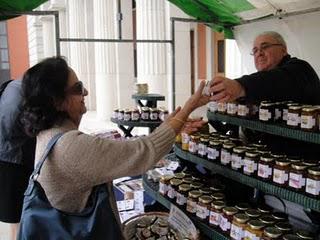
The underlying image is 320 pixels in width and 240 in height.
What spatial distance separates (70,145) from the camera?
4.12 ft

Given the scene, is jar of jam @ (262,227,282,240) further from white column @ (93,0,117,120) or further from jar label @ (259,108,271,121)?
white column @ (93,0,117,120)

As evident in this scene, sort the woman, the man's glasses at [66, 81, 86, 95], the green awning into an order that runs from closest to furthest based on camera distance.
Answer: the woman < the man's glasses at [66, 81, 86, 95] < the green awning

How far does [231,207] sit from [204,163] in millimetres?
310

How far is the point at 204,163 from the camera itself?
1.81m

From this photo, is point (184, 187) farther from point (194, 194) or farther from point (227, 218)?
point (227, 218)

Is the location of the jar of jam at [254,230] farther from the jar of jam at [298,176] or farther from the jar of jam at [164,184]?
the jar of jam at [164,184]

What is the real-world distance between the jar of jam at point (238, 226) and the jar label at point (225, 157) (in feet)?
0.93

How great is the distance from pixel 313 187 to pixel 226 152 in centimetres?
47

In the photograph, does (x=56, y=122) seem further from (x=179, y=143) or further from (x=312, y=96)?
(x=312, y=96)

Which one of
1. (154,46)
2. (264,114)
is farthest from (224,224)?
(154,46)

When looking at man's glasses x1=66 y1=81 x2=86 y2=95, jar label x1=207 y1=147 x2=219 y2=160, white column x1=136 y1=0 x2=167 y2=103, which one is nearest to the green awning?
jar label x1=207 y1=147 x2=219 y2=160

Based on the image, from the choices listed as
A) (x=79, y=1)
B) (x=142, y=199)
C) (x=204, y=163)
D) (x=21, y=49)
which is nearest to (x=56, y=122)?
(x=204, y=163)

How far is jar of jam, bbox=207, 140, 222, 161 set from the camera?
174cm

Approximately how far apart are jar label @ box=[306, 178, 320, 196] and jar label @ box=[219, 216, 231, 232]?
355 mm
